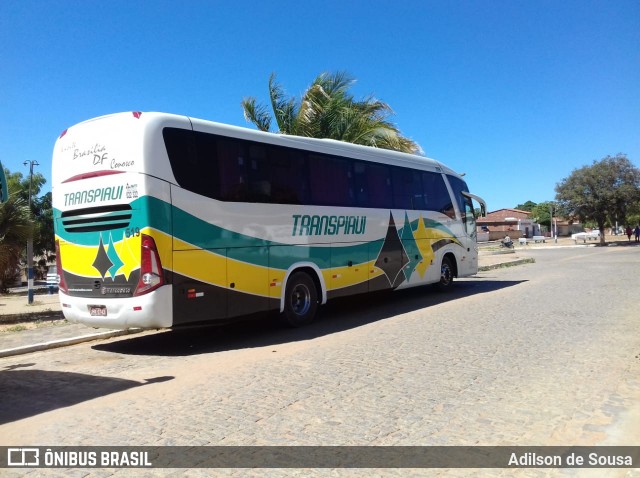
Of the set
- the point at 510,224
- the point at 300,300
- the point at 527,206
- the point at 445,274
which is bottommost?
the point at 300,300

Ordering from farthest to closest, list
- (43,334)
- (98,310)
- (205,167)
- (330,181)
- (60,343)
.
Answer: (330,181) < (43,334) < (60,343) < (205,167) < (98,310)

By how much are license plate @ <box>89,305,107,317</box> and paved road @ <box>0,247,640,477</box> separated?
2.16ft

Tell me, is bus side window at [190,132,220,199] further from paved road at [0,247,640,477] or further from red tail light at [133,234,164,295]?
A: paved road at [0,247,640,477]

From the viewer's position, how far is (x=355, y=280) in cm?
1178

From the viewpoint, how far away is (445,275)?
1582 cm

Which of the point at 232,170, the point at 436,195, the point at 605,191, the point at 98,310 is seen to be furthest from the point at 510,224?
the point at 98,310

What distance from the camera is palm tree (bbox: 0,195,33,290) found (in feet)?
42.4

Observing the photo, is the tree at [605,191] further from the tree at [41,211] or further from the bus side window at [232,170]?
the bus side window at [232,170]

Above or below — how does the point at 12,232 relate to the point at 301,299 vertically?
above

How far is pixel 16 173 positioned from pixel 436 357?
3251 cm

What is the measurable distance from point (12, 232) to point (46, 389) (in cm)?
798

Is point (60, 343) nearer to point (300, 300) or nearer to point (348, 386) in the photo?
point (300, 300)

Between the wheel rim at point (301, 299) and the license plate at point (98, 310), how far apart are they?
3.47 m

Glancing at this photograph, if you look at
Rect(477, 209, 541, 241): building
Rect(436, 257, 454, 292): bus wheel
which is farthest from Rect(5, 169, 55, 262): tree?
Rect(477, 209, 541, 241): building
